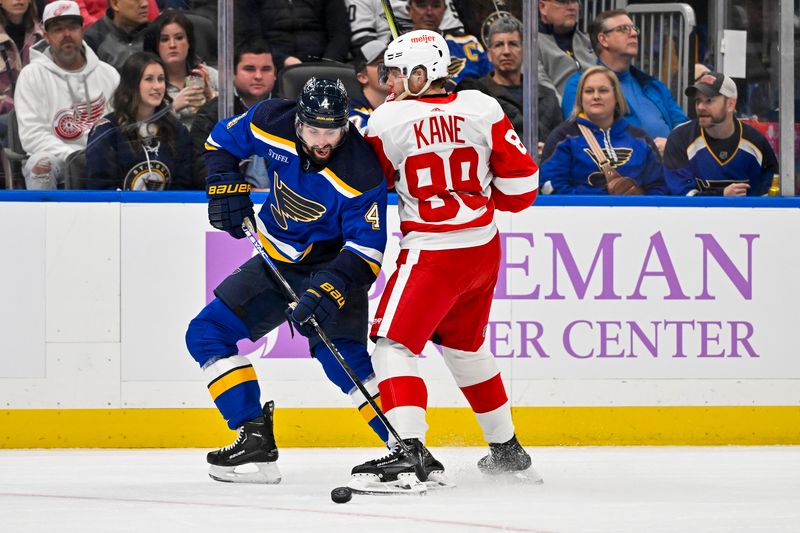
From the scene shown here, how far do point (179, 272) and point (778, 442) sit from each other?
7.81 ft

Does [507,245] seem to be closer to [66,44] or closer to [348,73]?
[348,73]

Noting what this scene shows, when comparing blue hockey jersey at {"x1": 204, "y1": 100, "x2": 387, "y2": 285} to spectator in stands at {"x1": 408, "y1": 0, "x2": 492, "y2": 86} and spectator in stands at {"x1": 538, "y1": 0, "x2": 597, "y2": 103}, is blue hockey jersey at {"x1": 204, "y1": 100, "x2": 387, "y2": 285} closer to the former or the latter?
spectator in stands at {"x1": 408, "y1": 0, "x2": 492, "y2": 86}

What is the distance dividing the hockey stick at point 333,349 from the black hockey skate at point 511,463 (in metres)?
0.40

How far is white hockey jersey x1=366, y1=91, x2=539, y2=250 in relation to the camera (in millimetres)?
3529

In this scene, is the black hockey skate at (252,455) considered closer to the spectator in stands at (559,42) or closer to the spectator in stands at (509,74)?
the spectator in stands at (509,74)

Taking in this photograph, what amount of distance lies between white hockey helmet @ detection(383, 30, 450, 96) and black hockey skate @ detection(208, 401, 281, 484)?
1089 mm

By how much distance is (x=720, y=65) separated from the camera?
5047mm

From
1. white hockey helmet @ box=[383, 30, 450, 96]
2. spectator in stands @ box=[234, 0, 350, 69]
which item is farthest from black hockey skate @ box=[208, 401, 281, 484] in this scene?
spectator in stands @ box=[234, 0, 350, 69]

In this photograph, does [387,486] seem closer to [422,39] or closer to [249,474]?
[249,474]

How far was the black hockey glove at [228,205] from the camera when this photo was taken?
3713 millimetres

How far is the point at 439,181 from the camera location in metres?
3.55

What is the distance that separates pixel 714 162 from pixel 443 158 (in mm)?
1891

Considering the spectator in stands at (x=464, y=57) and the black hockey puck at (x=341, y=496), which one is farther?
the spectator in stands at (x=464, y=57)

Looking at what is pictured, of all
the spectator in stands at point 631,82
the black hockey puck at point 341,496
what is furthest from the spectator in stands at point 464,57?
the black hockey puck at point 341,496
